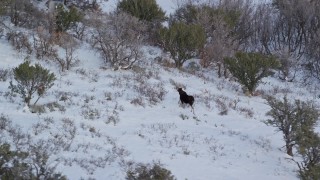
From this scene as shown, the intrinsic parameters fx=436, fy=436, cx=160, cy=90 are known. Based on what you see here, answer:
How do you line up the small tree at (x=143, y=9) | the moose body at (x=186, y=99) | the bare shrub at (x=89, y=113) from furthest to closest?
the small tree at (x=143, y=9) → the moose body at (x=186, y=99) → the bare shrub at (x=89, y=113)

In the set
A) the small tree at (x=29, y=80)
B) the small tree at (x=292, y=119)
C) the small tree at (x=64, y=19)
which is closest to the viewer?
the small tree at (x=292, y=119)

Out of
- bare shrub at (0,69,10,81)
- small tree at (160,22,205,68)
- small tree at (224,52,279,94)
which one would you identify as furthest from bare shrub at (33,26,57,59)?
small tree at (224,52,279,94)

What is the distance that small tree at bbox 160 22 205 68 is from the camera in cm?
1823

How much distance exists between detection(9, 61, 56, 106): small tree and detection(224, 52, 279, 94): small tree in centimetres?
827

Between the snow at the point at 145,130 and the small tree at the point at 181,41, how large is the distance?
3.74 m

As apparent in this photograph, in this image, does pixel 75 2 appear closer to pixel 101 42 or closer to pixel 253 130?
pixel 101 42

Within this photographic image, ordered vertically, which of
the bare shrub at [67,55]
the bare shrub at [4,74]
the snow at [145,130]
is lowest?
the snow at [145,130]

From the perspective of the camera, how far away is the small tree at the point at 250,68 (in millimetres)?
16328

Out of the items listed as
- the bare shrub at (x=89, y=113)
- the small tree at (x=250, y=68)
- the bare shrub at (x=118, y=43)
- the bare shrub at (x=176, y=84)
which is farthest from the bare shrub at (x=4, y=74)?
the small tree at (x=250, y=68)

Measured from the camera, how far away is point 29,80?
10.3 meters

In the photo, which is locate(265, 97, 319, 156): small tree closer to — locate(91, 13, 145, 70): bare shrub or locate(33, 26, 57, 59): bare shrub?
locate(91, 13, 145, 70): bare shrub

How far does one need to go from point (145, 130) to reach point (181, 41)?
871 cm

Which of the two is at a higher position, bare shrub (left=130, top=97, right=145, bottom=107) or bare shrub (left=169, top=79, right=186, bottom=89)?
bare shrub (left=169, top=79, right=186, bottom=89)

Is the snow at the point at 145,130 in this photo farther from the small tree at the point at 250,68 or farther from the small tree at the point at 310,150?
the small tree at the point at 250,68
